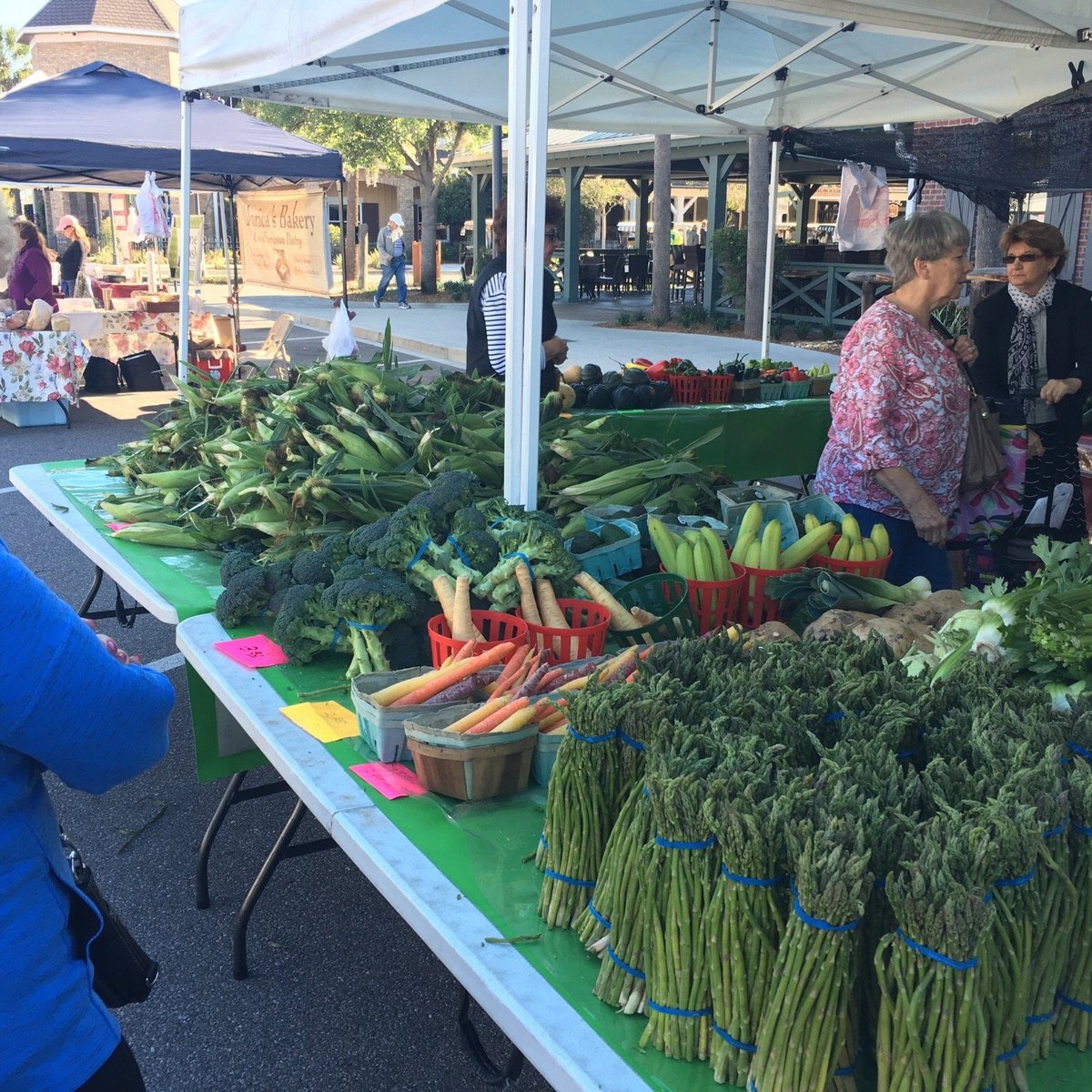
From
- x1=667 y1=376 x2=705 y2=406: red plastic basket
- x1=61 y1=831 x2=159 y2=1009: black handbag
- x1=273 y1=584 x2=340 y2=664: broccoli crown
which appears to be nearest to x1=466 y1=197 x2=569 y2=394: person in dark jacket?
x1=667 y1=376 x2=705 y2=406: red plastic basket

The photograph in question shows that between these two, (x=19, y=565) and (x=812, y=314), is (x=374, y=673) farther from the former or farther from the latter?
(x=812, y=314)

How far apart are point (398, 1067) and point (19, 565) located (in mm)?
1888

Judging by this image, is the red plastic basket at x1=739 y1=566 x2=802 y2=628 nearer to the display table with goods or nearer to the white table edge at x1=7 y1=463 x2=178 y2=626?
the white table edge at x1=7 y1=463 x2=178 y2=626

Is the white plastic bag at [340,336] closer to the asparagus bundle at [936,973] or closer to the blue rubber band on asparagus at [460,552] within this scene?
the blue rubber band on asparagus at [460,552]

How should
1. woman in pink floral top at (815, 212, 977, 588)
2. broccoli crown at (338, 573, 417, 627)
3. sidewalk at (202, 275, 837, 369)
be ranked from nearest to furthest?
broccoli crown at (338, 573, 417, 627) → woman in pink floral top at (815, 212, 977, 588) → sidewalk at (202, 275, 837, 369)

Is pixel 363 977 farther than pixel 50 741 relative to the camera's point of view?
Yes

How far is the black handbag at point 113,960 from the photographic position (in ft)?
5.38

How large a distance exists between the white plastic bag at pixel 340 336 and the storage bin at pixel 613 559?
18.6ft

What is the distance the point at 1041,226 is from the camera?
16.1 ft

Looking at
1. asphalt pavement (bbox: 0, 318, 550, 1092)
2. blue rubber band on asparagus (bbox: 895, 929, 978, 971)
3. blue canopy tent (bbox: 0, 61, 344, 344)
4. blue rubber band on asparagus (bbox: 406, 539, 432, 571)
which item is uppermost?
blue canopy tent (bbox: 0, 61, 344, 344)

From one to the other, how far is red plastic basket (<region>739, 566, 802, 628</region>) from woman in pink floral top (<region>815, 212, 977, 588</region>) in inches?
33.5

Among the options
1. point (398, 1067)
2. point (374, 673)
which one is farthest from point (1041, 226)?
point (398, 1067)

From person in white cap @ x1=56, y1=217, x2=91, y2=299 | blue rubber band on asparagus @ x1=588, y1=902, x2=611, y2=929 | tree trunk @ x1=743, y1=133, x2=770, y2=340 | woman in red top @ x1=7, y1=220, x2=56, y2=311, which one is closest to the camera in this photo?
blue rubber band on asparagus @ x1=588, y1=902, x2=611, y2=929

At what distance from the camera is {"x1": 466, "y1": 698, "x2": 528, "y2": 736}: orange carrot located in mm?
2049
